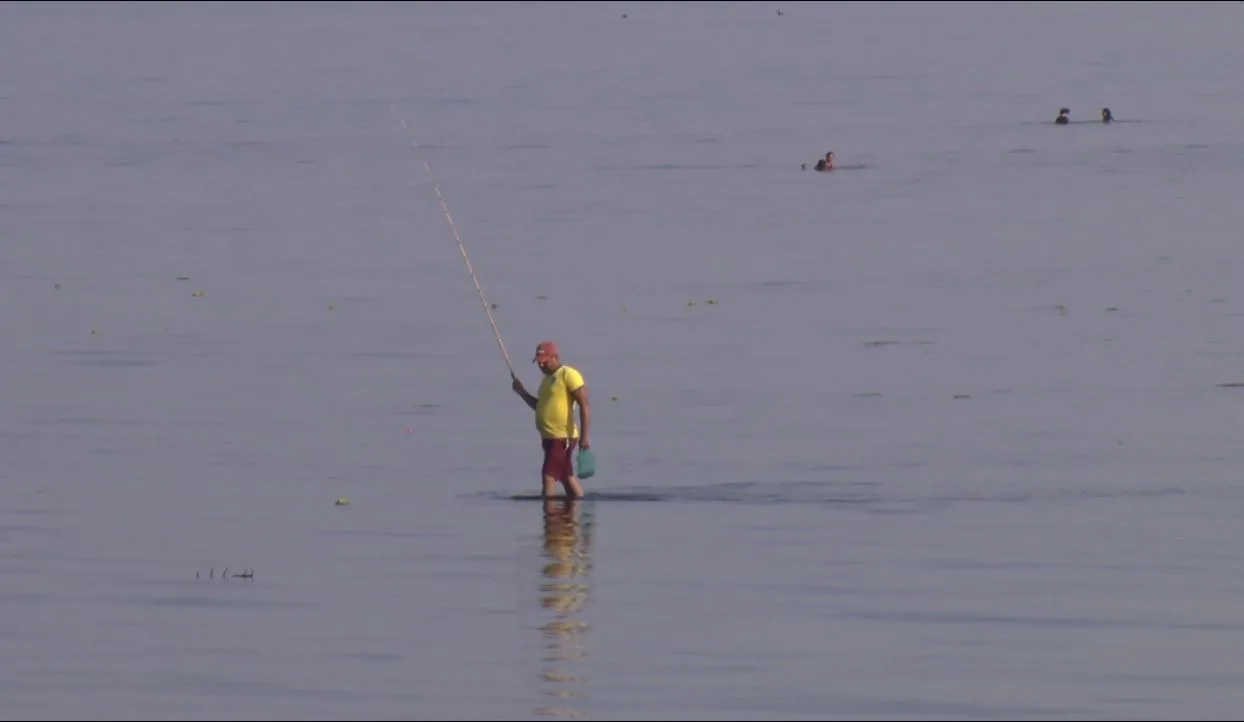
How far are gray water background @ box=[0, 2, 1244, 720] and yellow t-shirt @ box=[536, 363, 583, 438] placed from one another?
70 centimetres

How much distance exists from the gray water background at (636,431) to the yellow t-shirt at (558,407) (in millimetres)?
701

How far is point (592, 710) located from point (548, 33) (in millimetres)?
138718

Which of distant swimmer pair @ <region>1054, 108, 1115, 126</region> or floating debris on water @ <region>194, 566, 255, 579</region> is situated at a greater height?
distant swimmer pair @ <region>1054, 108, 1115, 126</region>

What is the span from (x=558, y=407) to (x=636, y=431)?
4504mm

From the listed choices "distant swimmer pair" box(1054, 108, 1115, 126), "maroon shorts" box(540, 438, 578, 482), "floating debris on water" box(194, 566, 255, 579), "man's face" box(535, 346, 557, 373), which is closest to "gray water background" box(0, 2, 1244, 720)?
"floating debris on water" box(194, 566, 255, 579)

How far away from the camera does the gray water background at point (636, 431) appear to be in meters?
15.0

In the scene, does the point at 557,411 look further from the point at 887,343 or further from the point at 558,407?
the point at 887,343

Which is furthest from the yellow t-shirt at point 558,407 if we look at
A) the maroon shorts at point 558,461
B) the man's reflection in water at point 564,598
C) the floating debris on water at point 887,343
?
the floating debris on water at point 887,343

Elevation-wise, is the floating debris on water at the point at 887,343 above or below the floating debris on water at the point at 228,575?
above

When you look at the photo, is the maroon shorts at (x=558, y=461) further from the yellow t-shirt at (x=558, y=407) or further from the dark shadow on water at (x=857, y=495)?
the dark shadow on water at (x=857, y=495)

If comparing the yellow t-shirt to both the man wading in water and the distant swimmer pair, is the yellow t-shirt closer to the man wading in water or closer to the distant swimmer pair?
the man wading in water

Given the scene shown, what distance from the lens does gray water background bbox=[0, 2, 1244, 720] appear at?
590 inches

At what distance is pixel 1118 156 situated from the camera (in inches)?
2360

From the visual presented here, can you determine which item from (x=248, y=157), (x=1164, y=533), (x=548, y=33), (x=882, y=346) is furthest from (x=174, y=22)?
(x=1164, y=533)
